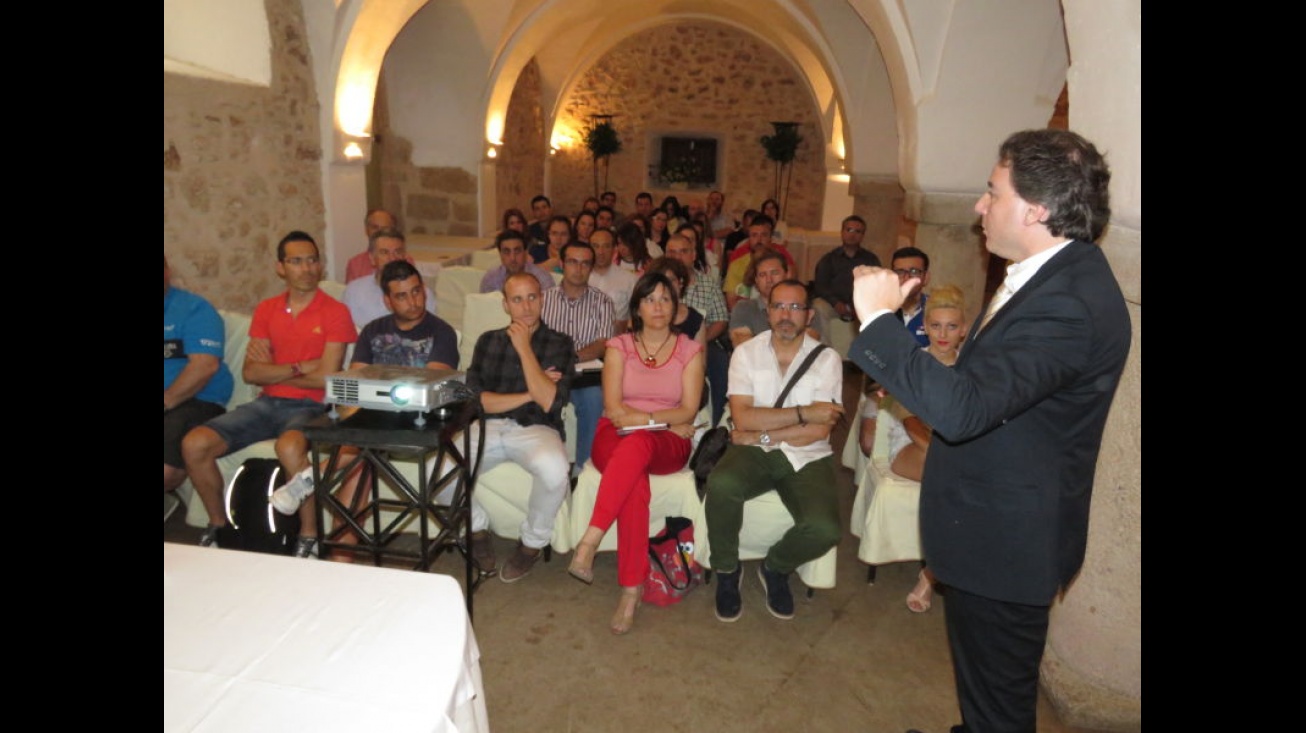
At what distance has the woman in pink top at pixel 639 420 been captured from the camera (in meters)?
3.05

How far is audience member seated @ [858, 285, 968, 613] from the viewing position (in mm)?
3230

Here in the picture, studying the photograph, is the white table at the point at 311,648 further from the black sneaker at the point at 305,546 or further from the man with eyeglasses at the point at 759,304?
the man with eyeglasses at the point at 759,304

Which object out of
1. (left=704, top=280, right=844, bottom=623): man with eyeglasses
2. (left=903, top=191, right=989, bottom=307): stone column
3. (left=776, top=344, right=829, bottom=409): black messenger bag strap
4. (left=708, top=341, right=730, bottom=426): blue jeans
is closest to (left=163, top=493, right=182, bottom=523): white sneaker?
(left=704, top=280, right=844, bottom=623): man with eyeglasses

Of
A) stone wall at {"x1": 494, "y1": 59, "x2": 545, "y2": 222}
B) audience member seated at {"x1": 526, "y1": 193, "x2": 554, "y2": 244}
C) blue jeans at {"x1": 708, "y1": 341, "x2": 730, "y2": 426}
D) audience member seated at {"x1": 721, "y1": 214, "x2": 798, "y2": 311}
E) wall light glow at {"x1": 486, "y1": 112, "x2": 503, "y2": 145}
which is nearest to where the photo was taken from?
blue jeans at {"x1": 708, "y1": 341, "x2": 730, "y2": 426}

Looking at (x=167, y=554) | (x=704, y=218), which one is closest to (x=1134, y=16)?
(x=167, y=554)

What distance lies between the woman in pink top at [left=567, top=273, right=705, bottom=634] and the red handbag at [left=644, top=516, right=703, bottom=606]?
80 mm

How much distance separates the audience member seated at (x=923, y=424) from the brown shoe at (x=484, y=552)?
1.69 meters

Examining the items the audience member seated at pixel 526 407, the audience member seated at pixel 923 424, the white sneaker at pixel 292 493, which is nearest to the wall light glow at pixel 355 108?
the audience member seated at pixel 526 407

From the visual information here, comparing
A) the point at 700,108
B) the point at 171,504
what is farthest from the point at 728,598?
the point at 700,108

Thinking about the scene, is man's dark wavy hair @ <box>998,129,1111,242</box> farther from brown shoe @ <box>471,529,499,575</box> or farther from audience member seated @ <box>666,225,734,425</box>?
audience member seated @ <box>666,225,734,425</box>

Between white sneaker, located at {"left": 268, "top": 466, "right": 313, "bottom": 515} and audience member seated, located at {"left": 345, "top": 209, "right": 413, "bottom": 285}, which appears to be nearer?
white sneaker, located at {"left": 268, "top": 466, "right": 313, "bottom": 515}

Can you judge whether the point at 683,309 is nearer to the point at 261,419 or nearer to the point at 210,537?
the point at 261,419

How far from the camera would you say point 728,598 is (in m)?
3.12

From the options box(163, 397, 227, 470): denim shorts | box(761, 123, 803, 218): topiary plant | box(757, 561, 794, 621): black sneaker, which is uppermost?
box(761, 123, 803, 218): topiary plant
